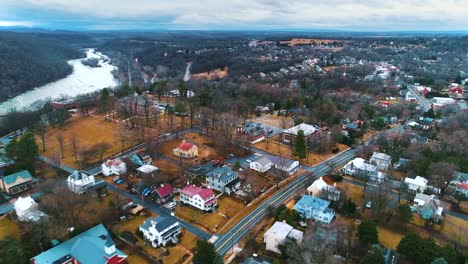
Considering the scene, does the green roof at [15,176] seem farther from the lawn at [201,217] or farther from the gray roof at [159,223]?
the lawn at [201,217]

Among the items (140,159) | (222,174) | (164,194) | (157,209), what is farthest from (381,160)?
(140,159)

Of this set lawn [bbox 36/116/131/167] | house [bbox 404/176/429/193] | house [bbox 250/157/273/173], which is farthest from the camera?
lawn [bbox 36/116/131/167]

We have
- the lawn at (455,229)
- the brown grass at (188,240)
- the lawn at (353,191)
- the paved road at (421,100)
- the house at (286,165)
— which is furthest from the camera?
the paved road at (421,100)

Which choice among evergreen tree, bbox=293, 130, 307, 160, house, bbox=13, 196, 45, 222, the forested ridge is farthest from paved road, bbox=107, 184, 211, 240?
the forested ridge

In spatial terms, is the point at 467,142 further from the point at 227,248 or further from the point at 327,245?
the point at 227,248

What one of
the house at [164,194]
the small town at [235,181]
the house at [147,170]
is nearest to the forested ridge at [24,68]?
the small town at [235,181]

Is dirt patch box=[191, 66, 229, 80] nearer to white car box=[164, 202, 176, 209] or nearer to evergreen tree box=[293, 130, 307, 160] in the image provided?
evergreen tree box=[293, 130, 307, 160]

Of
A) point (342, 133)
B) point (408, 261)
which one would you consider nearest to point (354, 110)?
point (342, 133)
